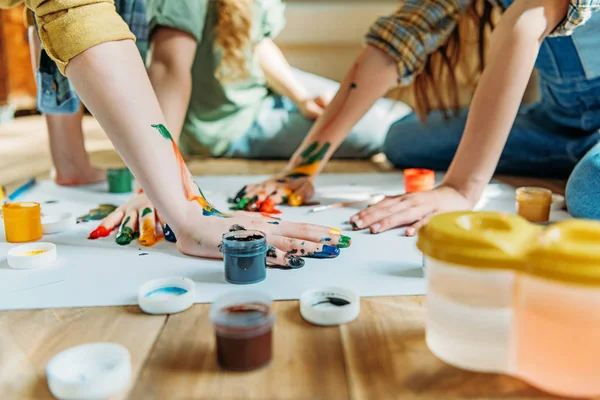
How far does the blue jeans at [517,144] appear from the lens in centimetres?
158

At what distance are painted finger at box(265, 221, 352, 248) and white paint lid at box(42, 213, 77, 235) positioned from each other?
41 centimetres

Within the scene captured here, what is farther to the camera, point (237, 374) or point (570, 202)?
point (570, 202)

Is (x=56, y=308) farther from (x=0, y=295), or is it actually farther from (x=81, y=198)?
(x=81, y=198)

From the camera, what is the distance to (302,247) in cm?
92

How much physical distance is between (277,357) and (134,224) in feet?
1.77

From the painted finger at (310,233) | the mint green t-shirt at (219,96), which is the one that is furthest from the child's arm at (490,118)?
the mint green t-shirt at (219,96)

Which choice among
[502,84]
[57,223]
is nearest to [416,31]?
[502,84]

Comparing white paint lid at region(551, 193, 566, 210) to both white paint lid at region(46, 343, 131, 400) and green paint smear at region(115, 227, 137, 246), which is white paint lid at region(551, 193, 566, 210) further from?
white paint lid at region(46, 343, 131, 400)

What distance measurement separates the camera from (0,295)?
2.62 feet

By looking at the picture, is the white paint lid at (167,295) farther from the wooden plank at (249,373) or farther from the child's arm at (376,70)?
the child's arm at (376,70)

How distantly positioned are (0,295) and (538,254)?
2.22 ft

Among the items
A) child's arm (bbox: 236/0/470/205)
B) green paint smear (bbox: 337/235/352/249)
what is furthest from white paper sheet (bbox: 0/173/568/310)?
child's arm (bbox: 236/0/470/205)

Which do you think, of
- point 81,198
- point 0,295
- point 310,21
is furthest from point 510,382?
point 310,21

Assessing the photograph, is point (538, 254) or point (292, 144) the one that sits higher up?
point (538, 254)
